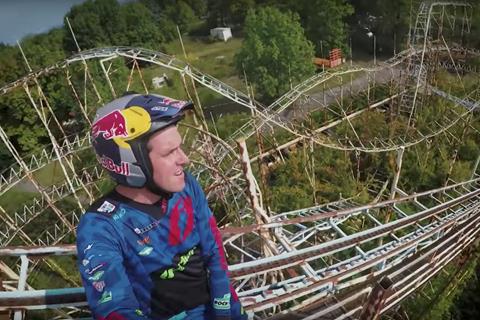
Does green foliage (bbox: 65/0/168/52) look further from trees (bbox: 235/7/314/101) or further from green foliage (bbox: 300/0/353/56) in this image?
green foliage (bbox: 300/0/353/56)

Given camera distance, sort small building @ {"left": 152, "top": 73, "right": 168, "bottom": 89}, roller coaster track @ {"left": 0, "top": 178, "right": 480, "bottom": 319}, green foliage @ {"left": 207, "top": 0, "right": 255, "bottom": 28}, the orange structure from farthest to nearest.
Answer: green foliage @ {"left": 207, "top": 0, "right": 255, "bottom": 28}, small building @ {"left": 152, "top": 73, "right": 168, "bottom": 89}, the orange structure, roller coaster track @ {"left": 0, "top": 178, "right": 480, "bottom": 319}

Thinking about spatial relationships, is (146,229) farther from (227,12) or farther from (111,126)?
(227,12)

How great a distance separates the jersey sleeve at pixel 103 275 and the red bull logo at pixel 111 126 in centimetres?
35

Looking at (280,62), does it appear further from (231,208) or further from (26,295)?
(26,295)

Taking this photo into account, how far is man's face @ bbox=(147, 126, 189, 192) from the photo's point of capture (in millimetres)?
1831

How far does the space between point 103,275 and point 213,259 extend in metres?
0.74

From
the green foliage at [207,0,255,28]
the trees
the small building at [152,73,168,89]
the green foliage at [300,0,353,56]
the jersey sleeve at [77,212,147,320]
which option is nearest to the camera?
the jersey sleeve at [77,212,147,320]

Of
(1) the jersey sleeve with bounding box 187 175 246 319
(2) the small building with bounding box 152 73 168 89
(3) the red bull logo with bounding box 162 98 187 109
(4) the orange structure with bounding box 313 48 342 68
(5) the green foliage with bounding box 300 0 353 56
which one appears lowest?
(4) the orange structure with bounding box 313 48 342 68

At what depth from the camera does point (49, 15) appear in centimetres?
3256

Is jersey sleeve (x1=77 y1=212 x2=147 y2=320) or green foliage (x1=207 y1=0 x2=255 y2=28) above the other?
jersey sleeve (x1=77 y1=212 x2=147 y2=320)

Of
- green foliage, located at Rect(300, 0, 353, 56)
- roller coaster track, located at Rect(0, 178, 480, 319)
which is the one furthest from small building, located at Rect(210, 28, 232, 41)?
roller coaster track, located at Rect(0, 178, 480, 319)

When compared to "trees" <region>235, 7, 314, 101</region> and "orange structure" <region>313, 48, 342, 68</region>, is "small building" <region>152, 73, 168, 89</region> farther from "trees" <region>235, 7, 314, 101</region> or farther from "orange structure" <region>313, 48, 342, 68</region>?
"orange structure" <region>313, 48, 342, 68</region>

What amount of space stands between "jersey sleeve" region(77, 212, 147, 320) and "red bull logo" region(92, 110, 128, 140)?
0.35 metres

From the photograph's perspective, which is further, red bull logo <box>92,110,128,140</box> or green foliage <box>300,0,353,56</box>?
green foliage <box>300,0,353,56</box>
